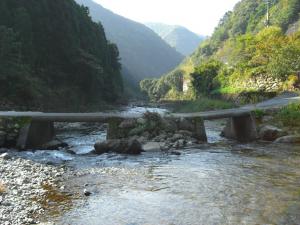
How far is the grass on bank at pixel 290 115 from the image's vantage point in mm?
27156

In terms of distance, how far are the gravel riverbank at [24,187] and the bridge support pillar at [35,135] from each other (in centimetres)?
373

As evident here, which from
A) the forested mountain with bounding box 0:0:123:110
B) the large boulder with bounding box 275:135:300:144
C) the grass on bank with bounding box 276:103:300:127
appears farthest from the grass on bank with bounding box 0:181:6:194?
the forested mountain with bounding box 0:0:123:110

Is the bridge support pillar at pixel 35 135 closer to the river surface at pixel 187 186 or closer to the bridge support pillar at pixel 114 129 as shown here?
the river surface at pixel 187 186

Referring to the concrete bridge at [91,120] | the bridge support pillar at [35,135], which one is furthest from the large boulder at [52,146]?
the concrete bridge at [91,120]

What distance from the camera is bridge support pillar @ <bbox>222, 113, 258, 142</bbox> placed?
26531 mm

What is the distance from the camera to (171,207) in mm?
11805

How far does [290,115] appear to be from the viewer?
27828 millimetres

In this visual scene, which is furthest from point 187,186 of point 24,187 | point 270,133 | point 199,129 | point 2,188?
point 270,133

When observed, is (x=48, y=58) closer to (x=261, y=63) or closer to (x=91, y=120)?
(x=261, y=63)

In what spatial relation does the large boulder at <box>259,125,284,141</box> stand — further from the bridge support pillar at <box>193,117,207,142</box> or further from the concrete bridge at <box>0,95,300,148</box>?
the bridge support pillar at <box>193,117,207,142</box>

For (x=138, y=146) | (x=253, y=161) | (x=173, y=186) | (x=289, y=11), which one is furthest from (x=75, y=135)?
(x=289, y=11)

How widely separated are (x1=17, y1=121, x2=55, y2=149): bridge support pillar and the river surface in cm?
199

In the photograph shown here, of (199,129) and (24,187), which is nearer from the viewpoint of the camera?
(24,187)

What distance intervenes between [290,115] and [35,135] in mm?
16563
